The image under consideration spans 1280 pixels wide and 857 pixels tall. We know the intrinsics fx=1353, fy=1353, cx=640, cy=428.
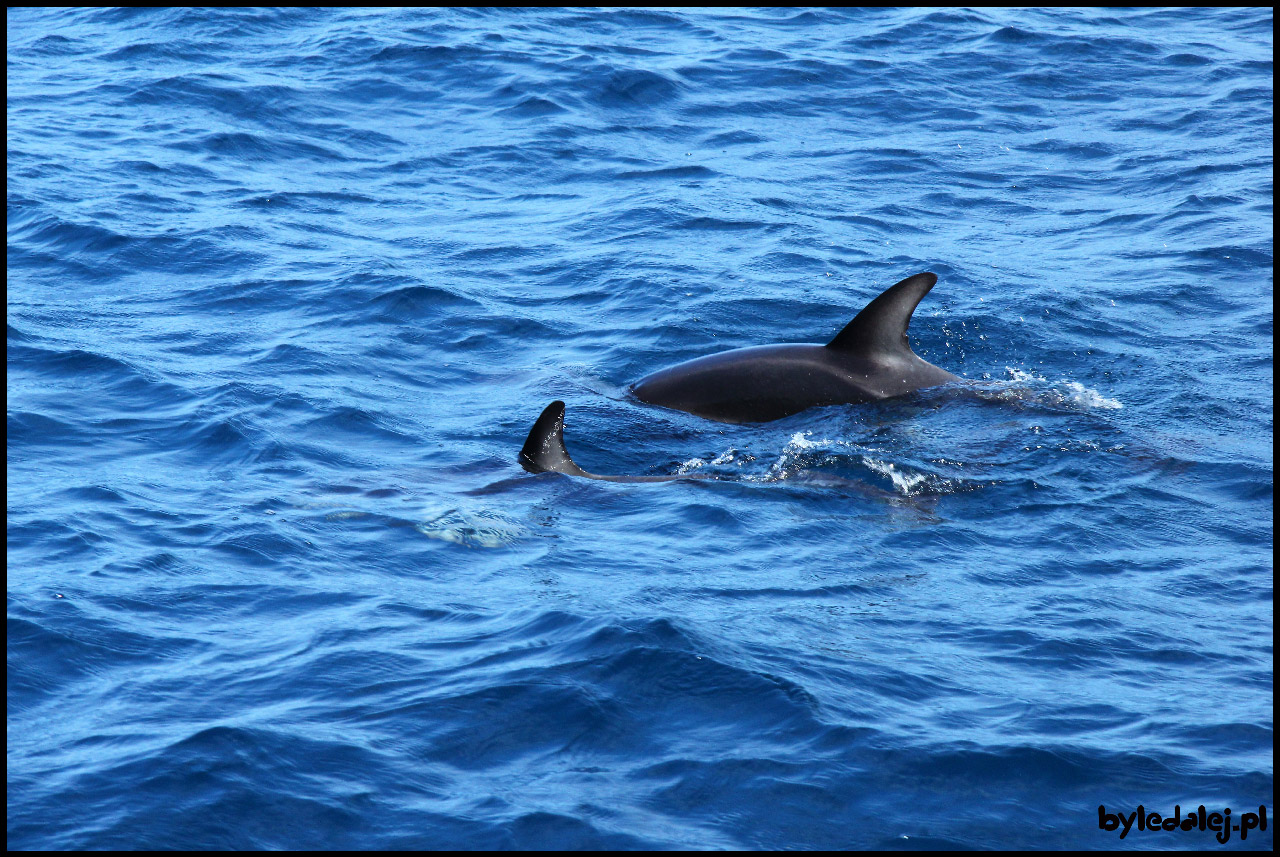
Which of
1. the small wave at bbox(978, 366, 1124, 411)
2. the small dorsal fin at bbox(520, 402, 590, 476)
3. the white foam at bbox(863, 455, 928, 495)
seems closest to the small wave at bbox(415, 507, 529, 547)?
the small dorsal fin at bbox(520, 402, 590, 476)

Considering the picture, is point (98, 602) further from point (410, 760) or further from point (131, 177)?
point (131, 177)

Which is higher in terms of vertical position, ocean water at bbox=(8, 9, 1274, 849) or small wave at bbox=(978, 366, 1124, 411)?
ocean water at bbox=(8, 9, 1274, 849)

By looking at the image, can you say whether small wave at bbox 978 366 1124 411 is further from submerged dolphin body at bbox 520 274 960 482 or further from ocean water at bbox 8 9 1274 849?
submerged dolphin body at bbox 520 274 960 482

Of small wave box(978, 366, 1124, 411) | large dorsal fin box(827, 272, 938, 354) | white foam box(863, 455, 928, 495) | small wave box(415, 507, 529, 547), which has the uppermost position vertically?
large dorsal fin box(827, 272, 938, 354)

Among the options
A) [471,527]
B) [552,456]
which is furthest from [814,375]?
[471,527]

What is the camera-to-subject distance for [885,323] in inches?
439

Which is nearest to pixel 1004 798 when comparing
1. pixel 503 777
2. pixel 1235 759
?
pixel 1235 759

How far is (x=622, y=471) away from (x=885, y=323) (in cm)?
260

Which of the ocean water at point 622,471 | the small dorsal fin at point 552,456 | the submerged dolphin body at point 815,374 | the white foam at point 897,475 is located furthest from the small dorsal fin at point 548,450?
the white foam at point 897,475

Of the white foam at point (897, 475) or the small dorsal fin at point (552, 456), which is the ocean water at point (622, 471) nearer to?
the white foam at point (897, 475)

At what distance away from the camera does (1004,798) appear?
593 centimetres

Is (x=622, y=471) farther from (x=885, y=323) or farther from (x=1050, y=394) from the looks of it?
(x=1050, y=394)

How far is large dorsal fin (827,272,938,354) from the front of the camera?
10.8m

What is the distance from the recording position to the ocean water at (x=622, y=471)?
20.0 feet
